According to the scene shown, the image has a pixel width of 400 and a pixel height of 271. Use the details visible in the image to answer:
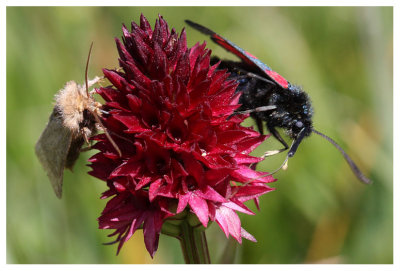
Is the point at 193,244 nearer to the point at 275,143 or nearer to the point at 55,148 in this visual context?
the point at 55,148

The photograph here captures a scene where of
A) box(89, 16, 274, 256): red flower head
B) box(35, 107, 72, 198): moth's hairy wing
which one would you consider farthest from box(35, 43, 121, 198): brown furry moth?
box(89, 16, 274, 256): red flower head

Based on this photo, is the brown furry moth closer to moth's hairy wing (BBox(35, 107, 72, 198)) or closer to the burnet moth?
moth's hairy wing (BBox(35, 107, 72, 198))

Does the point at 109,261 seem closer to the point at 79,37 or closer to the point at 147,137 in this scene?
the point at 147,137

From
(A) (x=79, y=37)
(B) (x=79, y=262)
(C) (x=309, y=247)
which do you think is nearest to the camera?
(B) (x=79, y=262)

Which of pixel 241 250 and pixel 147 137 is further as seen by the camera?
Answer: pixel 241 250

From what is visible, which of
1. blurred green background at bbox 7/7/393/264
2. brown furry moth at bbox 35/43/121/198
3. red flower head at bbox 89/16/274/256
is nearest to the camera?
red flower head at bbox 89/16/274/256

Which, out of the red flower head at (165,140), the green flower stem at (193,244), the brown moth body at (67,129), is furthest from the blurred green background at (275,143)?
the red flower head at (165,140)

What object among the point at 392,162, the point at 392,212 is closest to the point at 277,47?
the point at 392,162

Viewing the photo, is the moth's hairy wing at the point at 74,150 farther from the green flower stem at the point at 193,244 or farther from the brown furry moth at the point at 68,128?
the green flower stem at the point at 193,244
